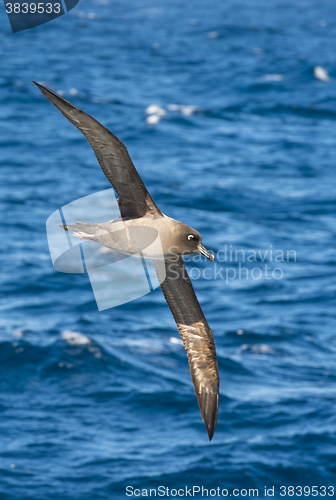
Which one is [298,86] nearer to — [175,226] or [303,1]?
[175,226]

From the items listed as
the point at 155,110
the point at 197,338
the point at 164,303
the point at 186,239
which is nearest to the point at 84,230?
the point at 186,239

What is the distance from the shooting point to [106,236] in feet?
31.2

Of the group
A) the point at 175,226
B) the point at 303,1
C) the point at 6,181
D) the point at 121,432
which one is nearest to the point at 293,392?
the point at 121,432

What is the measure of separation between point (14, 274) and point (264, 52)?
1668 inches

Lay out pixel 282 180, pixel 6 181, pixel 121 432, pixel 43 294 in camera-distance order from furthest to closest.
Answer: pixel 282 180
pixel 6 181
pixel 43 294
pixel 121 432

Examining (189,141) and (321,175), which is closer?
(321,175)

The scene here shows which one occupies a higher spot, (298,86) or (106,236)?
(106,236)

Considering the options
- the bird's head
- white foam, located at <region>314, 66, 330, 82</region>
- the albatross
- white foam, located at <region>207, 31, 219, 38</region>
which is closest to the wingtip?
the albatross

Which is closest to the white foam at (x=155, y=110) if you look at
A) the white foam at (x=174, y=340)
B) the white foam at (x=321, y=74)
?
the white foam at (x=321, y=74)

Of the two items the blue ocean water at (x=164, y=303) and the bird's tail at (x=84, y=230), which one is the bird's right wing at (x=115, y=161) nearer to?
the bird's tail at (x=84, y=230)

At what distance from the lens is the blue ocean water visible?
18234 mm

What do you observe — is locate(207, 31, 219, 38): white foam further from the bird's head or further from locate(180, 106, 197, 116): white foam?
the bird's head

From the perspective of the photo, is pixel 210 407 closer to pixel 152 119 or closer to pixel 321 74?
pixel 152 119

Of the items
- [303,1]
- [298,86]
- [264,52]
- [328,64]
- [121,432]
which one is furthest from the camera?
[303,1]
